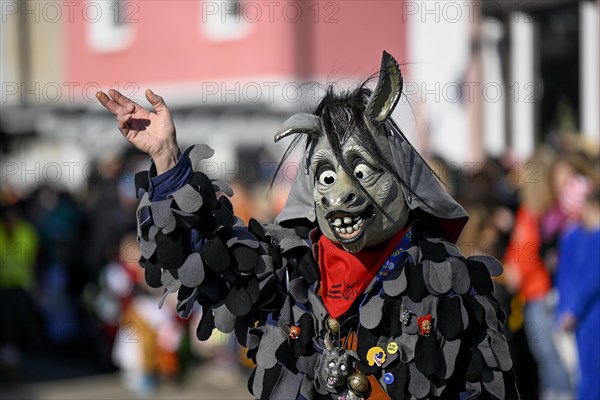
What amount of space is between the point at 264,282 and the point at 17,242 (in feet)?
17.8

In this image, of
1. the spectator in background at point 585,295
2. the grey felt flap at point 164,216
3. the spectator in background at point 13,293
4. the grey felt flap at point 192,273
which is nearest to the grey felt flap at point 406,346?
the grey felt flap at point 192,273

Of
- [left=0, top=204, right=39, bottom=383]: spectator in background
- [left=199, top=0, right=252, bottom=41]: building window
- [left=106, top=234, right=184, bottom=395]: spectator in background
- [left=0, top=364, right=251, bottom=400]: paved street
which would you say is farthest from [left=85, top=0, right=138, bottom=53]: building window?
[left=0, top=364, right=251, bottom=400]: paved street

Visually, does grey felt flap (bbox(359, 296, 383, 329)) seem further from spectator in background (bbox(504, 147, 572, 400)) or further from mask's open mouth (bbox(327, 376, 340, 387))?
spectator in background (bbox(504, 147, 572, 400))

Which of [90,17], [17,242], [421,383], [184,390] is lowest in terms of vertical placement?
[184,390]

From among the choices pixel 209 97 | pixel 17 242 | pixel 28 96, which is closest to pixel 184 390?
pixel 17 242

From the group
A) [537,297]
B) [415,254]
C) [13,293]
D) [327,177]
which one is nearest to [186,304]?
[327,177]

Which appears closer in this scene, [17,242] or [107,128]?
[17,242]

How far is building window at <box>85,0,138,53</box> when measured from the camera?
13.6m

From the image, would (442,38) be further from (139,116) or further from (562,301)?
(139,116)

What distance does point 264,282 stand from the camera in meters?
2.56

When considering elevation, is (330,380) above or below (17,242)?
above

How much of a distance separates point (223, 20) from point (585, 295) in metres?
8.10

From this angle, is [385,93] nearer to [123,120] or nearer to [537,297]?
[123,120]

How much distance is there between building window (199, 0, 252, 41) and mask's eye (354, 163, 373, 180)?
9.40 m
